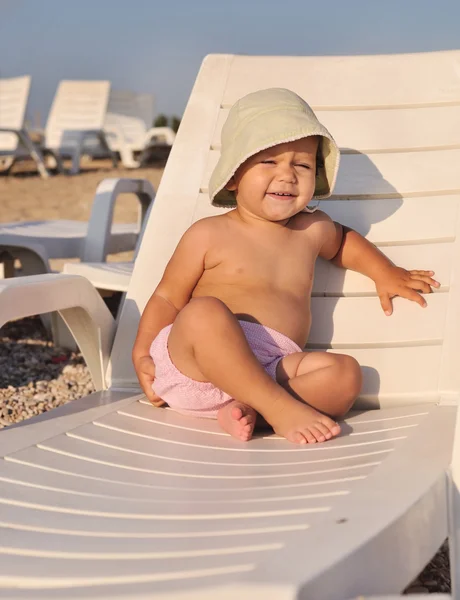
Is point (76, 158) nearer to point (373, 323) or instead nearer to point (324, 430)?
point (373, 323)

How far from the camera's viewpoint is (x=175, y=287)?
2383 mm

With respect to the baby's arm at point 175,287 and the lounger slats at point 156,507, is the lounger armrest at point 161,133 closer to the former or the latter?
the baby's arm at point 175,287

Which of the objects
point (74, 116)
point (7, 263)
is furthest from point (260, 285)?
point (74, 116)

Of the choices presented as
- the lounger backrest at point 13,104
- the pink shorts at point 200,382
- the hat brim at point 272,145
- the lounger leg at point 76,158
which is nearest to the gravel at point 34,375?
the pink shorts at point 200,382

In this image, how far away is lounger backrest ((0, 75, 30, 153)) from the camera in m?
12.2

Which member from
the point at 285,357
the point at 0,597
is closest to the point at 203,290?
the point at 285,357

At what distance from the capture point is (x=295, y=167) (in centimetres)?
231

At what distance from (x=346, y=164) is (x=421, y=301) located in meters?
0.60

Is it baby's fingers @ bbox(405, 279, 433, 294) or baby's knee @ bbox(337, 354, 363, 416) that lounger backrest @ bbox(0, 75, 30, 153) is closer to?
baby's fingers @ bbox(405, 279, 433, 294)

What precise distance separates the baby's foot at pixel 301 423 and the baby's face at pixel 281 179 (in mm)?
593

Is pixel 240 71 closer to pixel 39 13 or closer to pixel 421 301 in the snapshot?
pixel 421 301

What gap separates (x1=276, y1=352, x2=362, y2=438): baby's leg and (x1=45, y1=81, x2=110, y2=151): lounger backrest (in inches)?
465

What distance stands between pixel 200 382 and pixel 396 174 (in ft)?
3.41

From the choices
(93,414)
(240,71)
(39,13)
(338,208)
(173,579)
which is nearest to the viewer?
(173,579)
